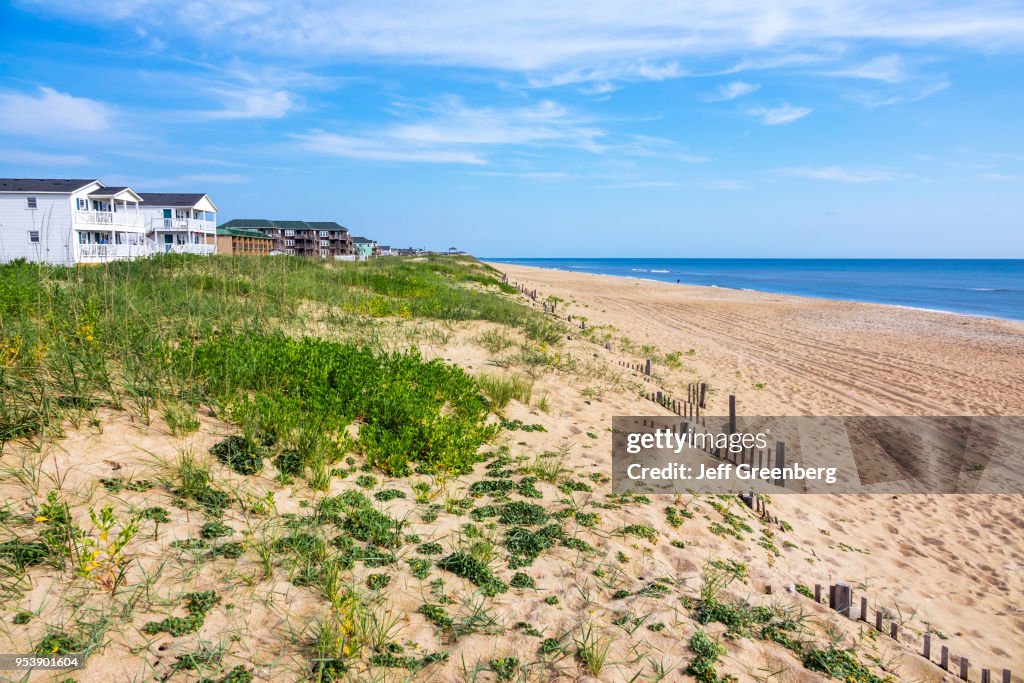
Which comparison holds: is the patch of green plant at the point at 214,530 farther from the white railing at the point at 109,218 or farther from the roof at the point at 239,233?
the roof at the point at 239,233

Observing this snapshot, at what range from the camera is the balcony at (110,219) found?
111 ft

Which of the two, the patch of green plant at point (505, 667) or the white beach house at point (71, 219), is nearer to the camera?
the patch of green plant at point (505, 667)

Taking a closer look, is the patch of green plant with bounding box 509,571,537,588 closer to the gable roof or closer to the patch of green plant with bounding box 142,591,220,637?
the patch of green plant with bounding box 142,591,220,637

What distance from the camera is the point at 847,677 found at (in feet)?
11.9

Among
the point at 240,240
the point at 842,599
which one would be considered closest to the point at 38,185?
the point at 240,240

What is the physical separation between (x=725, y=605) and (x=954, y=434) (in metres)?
10.3

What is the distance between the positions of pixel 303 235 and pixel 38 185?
43.4 meters

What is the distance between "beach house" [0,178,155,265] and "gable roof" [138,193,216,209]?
7.24 metres

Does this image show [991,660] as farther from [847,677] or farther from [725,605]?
[725,605]

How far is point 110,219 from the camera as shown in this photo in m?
35.5

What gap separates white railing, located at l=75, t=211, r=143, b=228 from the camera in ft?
111

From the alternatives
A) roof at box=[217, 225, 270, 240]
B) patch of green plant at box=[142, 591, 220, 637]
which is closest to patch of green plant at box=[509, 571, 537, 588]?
patch of green plant at box=[142, 591, 220, 637]

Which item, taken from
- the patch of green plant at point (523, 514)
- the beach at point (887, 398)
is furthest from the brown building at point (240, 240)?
the patch of green plant at point (523, 514)

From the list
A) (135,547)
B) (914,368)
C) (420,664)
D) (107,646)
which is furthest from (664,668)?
(914,368)
